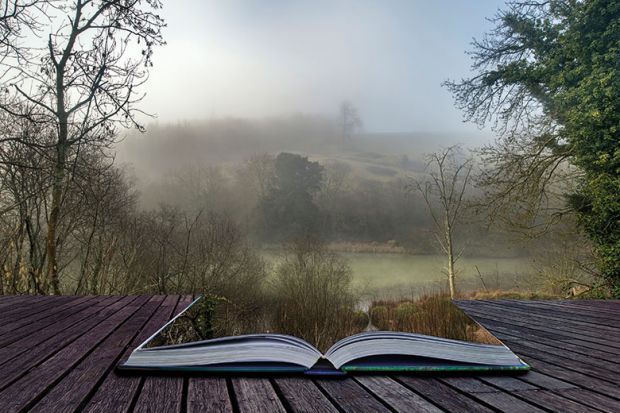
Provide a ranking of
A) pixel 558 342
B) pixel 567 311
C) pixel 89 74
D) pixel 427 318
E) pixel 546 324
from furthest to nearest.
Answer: pixel 427 318 → pixel 89 74 → pixel 567 311 → pixel 546 324 → pixel 558 342

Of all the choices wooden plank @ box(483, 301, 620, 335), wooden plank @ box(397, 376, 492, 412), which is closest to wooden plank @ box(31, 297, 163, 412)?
wooden plank @ box(397, 376, 492, 412)

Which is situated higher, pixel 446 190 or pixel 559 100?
pixel 559 100

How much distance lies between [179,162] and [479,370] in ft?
65.3

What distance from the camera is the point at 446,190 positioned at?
40.8 feet

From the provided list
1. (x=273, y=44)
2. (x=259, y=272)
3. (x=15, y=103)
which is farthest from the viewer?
(x=273, y=44)

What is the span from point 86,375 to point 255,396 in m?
0.54

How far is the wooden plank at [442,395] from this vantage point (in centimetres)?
93

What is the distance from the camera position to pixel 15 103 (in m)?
4.88

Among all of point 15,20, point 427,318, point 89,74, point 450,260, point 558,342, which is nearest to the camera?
point 558,342

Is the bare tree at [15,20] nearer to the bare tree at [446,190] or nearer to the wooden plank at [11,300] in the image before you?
the wooden plank at [11,300]

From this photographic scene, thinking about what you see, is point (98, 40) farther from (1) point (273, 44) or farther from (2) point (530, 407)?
(1) point (273, 44)

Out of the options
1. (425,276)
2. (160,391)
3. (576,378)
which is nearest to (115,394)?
(160,391)

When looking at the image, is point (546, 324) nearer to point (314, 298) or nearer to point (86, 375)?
point (86, 375)

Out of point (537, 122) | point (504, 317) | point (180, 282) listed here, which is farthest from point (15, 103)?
point (537, 122)
